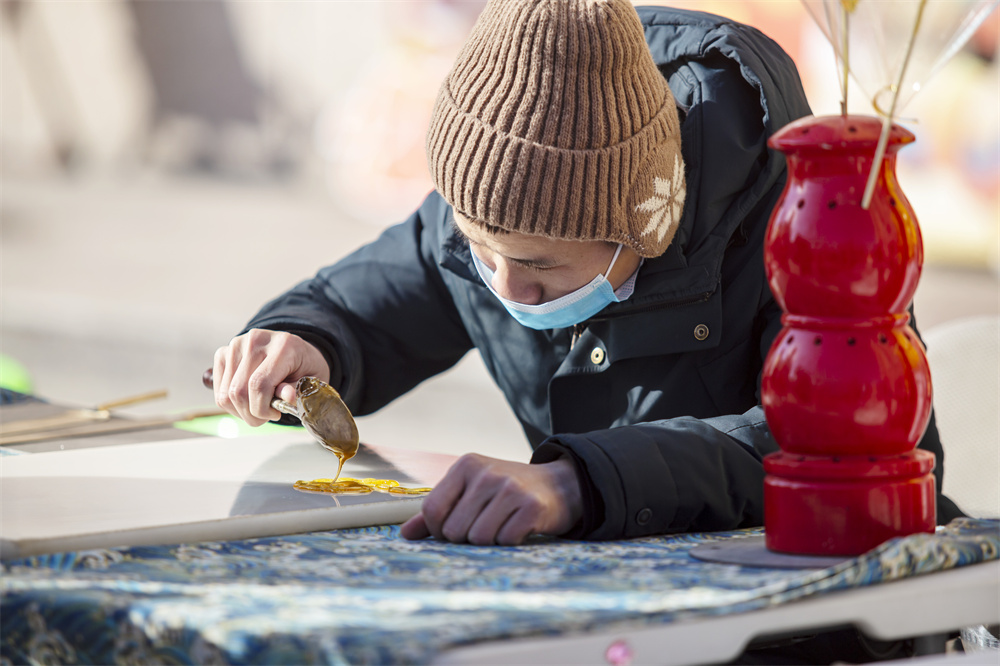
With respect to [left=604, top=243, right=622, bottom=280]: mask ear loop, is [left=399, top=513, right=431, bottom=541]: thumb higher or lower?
lower

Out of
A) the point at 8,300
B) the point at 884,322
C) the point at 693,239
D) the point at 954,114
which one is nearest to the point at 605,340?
the point at 693,239

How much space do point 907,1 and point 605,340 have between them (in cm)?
69

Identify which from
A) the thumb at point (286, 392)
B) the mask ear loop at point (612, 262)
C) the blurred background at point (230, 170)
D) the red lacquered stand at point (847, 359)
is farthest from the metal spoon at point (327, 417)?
the blurred background at point (230, 170)

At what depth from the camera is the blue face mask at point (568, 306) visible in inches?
57.2

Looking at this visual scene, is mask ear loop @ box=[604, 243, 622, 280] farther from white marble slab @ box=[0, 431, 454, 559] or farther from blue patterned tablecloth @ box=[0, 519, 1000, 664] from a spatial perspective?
Answer: blue patterned tablecloth @ box=[0, 519, 1000, 664]

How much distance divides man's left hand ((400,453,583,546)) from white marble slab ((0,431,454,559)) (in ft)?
0.47

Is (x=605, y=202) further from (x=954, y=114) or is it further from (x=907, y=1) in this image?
(x=954, y=114)

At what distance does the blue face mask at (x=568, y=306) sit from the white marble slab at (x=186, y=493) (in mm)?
237

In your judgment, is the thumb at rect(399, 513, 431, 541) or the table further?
A: the thumb at rect(399, 513, 431, 541)

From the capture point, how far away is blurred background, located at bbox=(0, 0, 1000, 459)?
15.7ft

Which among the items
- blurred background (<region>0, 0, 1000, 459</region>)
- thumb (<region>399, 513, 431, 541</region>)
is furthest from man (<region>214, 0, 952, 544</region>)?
blurred background (<region>0, 0, 1000, 459</region>)

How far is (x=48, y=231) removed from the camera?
8531mm

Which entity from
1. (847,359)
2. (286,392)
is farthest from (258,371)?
(847,359)

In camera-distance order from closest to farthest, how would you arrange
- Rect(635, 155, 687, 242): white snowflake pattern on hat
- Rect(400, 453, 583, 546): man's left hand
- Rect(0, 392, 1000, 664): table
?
Rect(0, 392, 1000, 664): table → Rect(400, 453, 583, 546): man's left hand → Rect(635, 155, 687, 242): white snowflake pattern on hat
